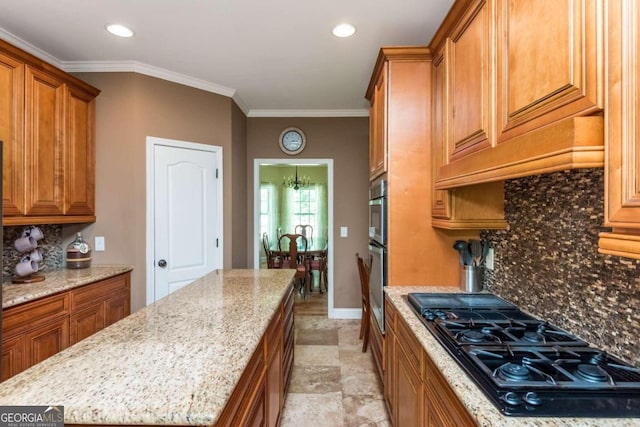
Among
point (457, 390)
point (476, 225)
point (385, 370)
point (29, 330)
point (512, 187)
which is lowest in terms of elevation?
point (385, 370)

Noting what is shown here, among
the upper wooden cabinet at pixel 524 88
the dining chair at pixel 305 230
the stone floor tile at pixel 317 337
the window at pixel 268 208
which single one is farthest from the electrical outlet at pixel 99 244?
the dining chair at pixel 305 230

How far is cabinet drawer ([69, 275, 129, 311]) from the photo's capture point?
2.22 meters

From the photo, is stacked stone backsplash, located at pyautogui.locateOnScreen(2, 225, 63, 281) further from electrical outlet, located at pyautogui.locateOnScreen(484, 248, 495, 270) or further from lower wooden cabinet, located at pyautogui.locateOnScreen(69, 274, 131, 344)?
electrical outlet, located at pyautogui.locateOnScreen(484, 248, 495, 270)

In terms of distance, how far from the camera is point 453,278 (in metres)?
2.14

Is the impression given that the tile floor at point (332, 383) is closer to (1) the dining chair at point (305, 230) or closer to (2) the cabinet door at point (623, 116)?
(2) the cabinet door at point (623, 116)

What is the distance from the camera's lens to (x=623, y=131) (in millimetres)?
722

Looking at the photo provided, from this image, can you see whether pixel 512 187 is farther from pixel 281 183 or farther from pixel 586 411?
pixel 281 183

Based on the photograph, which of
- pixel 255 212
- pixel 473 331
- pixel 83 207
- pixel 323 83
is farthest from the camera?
pixel 255 212

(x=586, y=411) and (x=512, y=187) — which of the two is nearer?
(x=586, y=411)

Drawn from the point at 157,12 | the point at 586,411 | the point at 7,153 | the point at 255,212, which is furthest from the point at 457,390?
the point at 255,212

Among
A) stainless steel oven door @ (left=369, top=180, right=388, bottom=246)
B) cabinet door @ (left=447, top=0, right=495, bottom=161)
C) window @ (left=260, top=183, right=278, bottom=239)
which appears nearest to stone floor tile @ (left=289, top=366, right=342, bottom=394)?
stainless steel oven door @ (left=369, top=180, right=388, bottom=246)

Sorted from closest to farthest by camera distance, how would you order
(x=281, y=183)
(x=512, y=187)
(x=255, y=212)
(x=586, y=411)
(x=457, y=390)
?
(x=586, y=411) → (x=457, y=390) → (x=512, y=187) → (x=255, y=212) → (x=281, y=183)

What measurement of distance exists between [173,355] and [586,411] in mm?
1193

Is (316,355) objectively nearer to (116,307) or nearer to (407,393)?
(407,393)
